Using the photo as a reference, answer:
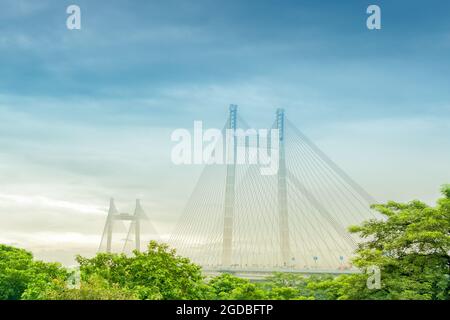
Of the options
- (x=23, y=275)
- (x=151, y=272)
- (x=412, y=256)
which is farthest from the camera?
(x=23, y=275)

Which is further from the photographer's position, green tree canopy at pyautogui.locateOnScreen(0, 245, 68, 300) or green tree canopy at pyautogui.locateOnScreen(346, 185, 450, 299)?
green tree canopy at pyautogui.locateOnScreen(0, 245, 68, 300)

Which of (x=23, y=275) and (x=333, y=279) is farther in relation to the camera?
(x=23, y=275)

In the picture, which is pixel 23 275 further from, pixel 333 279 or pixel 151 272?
pixel 333 279

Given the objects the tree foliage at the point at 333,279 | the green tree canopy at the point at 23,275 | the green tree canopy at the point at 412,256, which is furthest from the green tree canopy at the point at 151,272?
the green tree canopy at the point at 412,256

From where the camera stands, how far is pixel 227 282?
17.5 meters

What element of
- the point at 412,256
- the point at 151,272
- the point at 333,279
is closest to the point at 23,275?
the point at 151,272

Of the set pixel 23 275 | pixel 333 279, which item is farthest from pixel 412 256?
pixel 23 275

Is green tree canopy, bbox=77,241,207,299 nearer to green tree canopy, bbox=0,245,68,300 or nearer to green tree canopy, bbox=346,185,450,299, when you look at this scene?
green tree canopy, bbox=0,245,68,300

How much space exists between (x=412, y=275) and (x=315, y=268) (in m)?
8.26

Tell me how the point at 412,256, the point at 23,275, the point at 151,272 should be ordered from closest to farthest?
1. the point at 412,256
2. the point at 151,272
3. the point at 23,275

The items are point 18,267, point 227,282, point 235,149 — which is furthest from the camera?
point 235,149

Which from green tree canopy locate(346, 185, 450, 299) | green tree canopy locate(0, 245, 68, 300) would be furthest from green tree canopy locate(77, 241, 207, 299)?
green tree canopy locate(346, 185, 450, 299)
